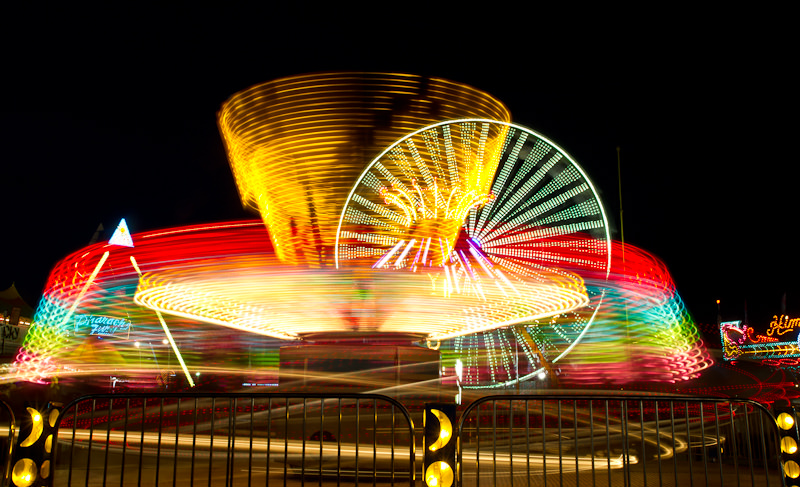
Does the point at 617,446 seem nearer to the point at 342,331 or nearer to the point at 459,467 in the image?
the point at 342,331

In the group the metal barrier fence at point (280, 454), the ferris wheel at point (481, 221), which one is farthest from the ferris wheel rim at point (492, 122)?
the metal barrier fence at point (280, 454)

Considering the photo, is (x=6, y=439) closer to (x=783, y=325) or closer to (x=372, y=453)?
(x=372, y=453)

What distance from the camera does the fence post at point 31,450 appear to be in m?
4.73

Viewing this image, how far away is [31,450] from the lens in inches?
187

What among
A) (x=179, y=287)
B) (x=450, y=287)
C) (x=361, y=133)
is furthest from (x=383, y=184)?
(x=179, y=287)

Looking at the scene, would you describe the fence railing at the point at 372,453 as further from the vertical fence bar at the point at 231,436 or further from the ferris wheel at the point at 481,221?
the ferris wheel at the point at 481,221

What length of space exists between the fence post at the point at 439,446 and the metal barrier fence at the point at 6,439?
9.79 ft

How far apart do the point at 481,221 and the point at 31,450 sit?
28.6ft

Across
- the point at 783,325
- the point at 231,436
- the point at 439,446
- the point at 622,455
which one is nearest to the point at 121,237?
the point at 231,436

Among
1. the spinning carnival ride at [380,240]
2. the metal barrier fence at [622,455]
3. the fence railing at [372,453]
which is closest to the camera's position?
the fence railing at [372,453]

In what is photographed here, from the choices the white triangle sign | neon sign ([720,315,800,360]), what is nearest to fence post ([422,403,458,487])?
the white triangle sign

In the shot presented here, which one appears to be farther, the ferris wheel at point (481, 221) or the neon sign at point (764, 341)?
the neon sign at point (764, 341)

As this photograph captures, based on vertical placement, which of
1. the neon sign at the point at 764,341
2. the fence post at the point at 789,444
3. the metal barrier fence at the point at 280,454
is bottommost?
the neon sign at the point at 764,341

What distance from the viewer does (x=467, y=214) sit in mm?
11570
